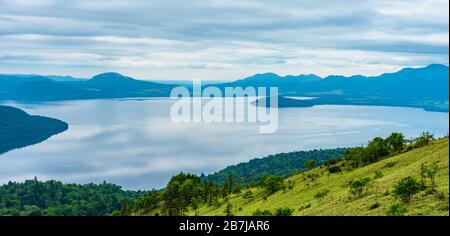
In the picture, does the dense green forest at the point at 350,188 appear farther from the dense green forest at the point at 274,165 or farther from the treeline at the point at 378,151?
the dense green forest at the point at 274,165

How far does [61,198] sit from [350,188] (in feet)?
290

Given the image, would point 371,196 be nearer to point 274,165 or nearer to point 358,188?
point 358,188

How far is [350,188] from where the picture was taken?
2192 cm

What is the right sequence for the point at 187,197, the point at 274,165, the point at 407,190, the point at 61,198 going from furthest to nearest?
the point at 274,165 → the point at 61,198 → the point at 187,197 → the point at 407,190

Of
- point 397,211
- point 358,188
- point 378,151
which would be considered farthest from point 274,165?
point 397,211

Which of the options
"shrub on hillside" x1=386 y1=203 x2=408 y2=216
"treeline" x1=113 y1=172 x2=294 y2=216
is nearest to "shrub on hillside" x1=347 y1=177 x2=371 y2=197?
"shrub on hillside" x1=386 y1=203 x2=408 y2=216

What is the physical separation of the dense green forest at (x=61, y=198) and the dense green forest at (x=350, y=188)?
3738cm

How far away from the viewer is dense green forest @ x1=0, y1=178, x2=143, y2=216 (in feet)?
285

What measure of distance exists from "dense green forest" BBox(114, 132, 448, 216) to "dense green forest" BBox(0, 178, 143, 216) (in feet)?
123

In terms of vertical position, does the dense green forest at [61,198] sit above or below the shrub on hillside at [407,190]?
below

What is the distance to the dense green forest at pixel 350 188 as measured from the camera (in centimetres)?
1628

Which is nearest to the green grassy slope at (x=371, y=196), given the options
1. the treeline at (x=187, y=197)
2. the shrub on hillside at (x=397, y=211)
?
the shrub on hillside at (x=397, y=211)

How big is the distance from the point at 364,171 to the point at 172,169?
115175mm

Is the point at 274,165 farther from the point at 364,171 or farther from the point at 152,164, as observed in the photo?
the point at 364,171
